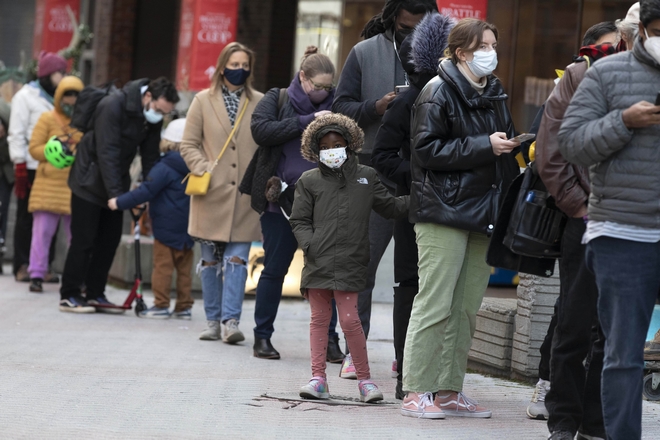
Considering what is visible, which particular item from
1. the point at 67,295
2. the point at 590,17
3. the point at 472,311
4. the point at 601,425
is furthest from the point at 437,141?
the point at 590,17

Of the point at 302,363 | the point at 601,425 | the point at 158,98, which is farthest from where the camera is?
the point at 158,98

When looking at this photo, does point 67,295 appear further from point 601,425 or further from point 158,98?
point 601,425

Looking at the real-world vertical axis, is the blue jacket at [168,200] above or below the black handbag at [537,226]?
below

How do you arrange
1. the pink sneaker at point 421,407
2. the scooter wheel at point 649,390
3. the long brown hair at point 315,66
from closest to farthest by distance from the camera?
the pink sneaker at point 421,407 → the scooter wheel at point 649,390 → the long brown hair at point 315,66

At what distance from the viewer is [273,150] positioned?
24.8 ft

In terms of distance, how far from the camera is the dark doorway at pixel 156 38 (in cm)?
1830

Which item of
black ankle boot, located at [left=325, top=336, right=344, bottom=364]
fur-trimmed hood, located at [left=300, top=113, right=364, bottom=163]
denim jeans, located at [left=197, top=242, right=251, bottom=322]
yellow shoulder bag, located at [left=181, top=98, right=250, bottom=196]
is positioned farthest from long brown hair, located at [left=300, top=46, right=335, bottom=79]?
black ankle boot, located at [left=325, top=336, right=344, bottom=364]

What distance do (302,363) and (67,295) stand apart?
2996 mm

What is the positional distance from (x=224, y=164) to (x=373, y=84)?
1.78 m

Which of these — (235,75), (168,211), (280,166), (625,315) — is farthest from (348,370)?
(168,211)

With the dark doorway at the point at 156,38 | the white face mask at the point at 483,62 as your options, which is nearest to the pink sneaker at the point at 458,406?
the white face mask at the point at 483,62

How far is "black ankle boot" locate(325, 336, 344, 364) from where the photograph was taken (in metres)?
7.48

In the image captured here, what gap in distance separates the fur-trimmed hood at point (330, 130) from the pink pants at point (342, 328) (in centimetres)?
75

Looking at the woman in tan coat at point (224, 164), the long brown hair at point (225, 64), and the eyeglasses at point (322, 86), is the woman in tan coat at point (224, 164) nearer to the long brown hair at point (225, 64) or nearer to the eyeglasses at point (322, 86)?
the long brown hair at point (225, 64)
